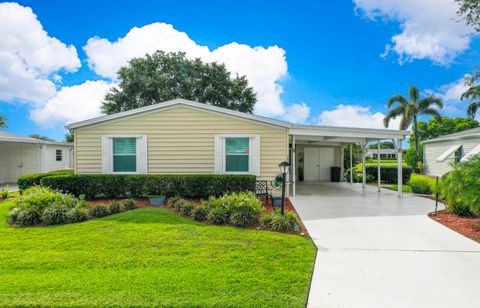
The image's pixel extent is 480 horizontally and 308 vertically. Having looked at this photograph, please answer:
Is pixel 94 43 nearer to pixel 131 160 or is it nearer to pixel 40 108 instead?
pixel 40 108

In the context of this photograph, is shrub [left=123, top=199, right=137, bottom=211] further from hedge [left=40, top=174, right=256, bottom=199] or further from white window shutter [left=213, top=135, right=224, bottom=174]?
white window shutter [left=213, top=135, right=224, bottom=174]

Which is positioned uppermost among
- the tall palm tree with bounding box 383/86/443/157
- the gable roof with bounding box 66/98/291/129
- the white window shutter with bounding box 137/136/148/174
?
the tall palm tree with bounding box 383/86/443/157

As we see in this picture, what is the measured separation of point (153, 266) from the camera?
342cm

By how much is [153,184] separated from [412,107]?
23213mm

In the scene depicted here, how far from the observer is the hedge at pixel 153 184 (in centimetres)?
815

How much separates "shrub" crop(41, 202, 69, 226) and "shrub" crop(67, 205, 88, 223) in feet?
0.28

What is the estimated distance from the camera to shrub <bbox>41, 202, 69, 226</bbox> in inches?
223

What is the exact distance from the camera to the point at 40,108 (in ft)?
46.3

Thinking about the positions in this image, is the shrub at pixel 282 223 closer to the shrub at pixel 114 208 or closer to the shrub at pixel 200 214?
the shrub at pixel 200 214

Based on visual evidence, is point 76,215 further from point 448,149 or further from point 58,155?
point 448,149

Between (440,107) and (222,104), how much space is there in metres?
19.2

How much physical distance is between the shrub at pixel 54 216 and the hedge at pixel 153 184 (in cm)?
241

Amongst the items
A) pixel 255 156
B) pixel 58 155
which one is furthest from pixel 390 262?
pixel 58 155

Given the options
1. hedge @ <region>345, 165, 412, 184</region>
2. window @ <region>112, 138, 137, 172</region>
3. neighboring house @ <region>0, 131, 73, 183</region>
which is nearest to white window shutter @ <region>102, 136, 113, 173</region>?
window @ <region>112, 138, 137, 172</region>
